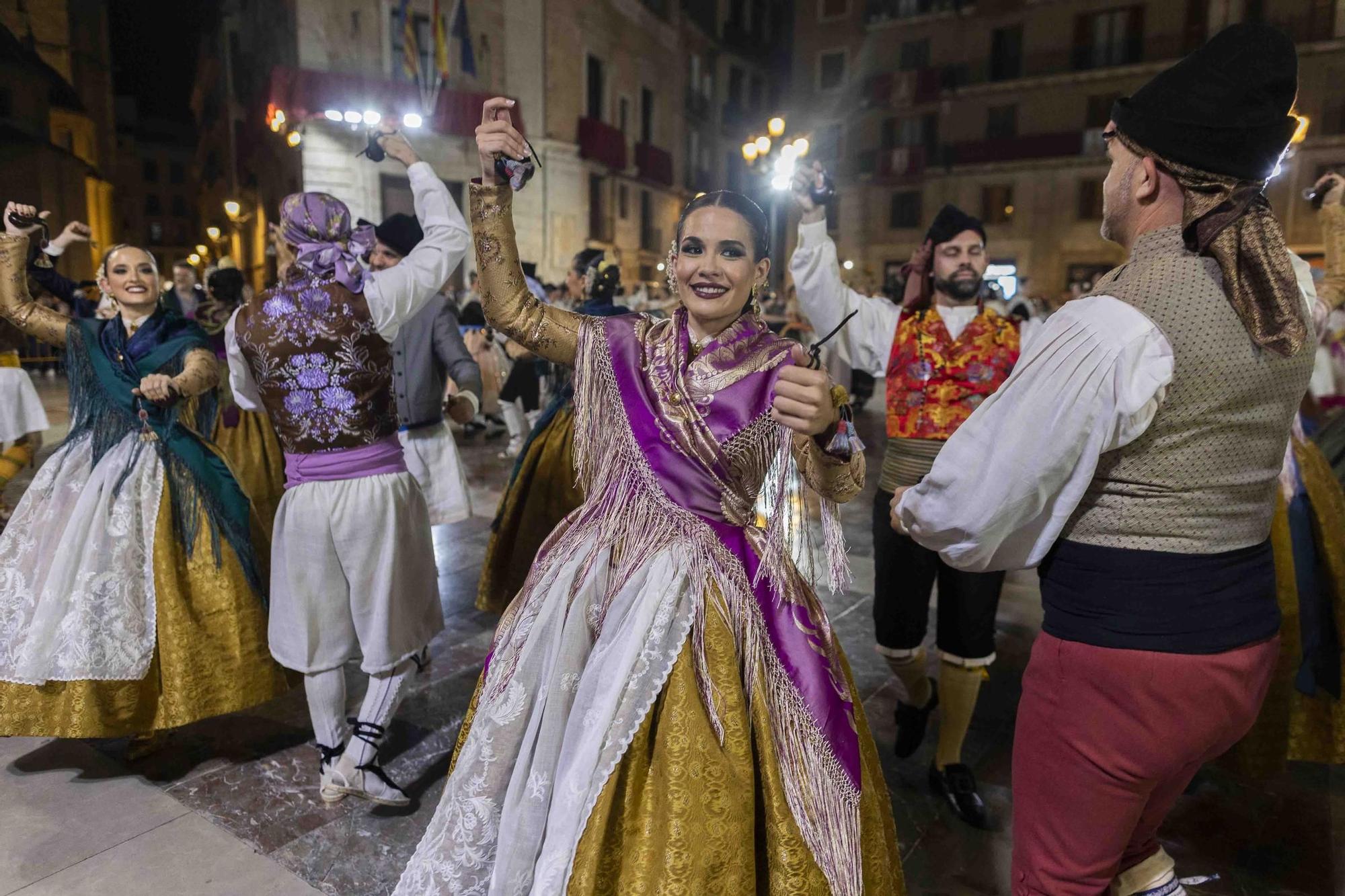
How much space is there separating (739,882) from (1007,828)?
1486mm

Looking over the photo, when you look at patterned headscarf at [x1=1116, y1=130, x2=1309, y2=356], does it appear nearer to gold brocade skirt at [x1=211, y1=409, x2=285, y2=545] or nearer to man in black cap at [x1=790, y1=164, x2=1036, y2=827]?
man in black cap at [x1=790, y1=164, x2=1036, y2=827]

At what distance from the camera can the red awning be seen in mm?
15820

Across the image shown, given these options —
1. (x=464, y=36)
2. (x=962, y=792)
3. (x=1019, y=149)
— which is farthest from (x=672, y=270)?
(x=1019, y=149)

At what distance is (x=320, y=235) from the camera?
2514mm

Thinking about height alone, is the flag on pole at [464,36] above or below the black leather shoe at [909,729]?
above

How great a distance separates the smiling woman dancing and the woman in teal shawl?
1.47 m

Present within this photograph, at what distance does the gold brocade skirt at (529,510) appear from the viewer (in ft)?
12.7

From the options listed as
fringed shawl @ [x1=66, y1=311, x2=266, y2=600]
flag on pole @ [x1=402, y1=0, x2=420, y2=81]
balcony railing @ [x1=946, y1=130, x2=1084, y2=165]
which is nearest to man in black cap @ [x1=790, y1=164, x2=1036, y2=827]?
fringed shawl @ [x1=66, y1=311, x2=266, y2=600]

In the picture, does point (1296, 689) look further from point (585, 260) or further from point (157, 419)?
point (157, 419)

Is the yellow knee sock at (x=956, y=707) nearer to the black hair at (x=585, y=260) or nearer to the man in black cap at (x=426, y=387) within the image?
the man in black cap at (x=426, y=387)

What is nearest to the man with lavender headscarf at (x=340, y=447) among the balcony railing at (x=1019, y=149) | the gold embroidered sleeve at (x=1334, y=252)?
the gold embroidered sleeve at (x=1334, y=252)

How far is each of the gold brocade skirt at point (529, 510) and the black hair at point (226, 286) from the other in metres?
2.69

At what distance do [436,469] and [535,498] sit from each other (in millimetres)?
471

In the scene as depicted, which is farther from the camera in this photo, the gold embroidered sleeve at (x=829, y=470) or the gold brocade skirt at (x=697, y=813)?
the gold embroidered sleeve at (x=829, y=470)
